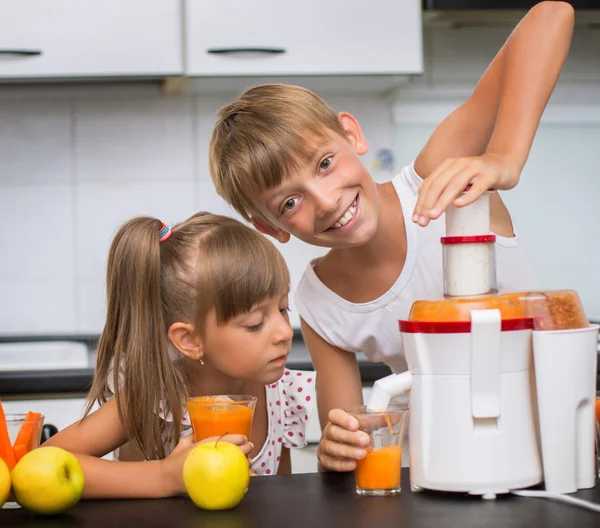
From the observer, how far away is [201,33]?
2.30 m

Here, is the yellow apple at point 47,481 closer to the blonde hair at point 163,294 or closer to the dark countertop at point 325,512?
the dark countertop at point 325,512

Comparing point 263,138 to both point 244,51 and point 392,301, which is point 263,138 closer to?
point 392,301

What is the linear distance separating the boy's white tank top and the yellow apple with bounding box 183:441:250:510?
640 mm

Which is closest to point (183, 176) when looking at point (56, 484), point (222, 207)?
point (222, 207)

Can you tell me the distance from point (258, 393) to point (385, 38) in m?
1.20

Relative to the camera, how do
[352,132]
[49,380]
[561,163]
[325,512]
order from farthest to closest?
[561,163] < [49,380] < [352,132] < [325,512]

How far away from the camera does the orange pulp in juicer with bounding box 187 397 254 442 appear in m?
1.06

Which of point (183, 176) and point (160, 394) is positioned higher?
point (183, 176)

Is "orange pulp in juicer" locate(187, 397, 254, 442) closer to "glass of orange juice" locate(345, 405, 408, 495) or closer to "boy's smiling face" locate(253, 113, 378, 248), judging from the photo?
"glass of orange juice" locate(345, 405, 408, 495)

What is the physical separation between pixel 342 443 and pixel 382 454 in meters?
0.10

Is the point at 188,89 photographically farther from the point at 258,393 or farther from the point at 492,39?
the point at 258,393

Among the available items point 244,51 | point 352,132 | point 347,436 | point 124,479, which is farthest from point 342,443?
point 244,51

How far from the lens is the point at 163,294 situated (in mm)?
1389

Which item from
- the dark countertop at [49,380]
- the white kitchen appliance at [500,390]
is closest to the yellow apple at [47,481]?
the white kitchen appliance at [500,390]
